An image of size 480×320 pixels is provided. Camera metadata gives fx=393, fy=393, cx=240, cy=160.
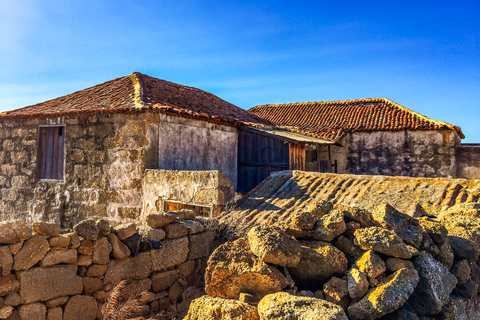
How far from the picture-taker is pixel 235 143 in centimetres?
1063

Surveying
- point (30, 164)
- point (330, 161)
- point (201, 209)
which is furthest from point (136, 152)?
point (330, 161)

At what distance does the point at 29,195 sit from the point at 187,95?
16.7 ft

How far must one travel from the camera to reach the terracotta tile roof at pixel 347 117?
1642 centimetres

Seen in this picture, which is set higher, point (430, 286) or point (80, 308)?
point (430, 286)

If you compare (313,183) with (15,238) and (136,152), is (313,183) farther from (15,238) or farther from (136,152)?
(15,238)

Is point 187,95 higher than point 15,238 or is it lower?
higher

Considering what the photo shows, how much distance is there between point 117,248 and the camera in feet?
14.1

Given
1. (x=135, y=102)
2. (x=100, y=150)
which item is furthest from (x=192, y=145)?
(x=100, y=150)

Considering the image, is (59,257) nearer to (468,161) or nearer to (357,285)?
(357,285)

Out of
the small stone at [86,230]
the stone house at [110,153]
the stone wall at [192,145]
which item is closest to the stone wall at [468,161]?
the stone house at [110,153]

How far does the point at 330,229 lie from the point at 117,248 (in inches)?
95.1

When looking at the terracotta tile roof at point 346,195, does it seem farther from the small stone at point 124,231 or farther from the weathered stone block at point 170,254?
the small stone at point 124,231

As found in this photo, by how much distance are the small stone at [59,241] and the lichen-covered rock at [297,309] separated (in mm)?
2472

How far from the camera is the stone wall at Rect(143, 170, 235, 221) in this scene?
6.36 m
